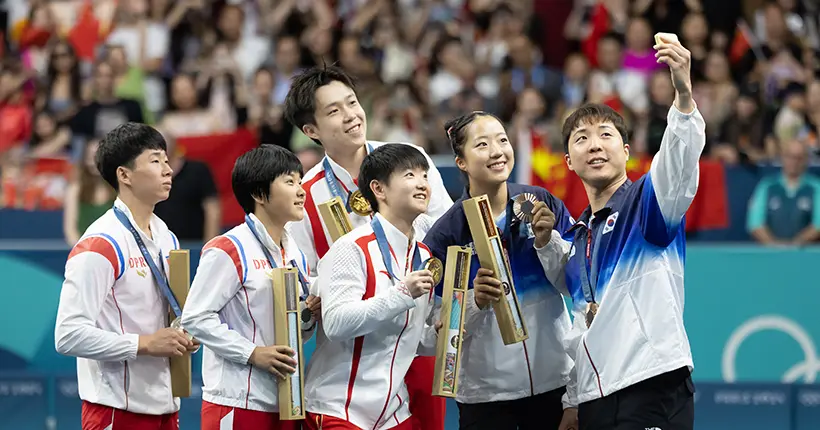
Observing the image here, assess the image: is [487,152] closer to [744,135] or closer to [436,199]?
[436,199]

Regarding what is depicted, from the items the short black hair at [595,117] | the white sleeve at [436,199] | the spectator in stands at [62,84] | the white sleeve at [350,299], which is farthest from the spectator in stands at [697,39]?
the white sleeve at [350,299]

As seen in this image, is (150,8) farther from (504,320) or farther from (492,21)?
(504,320)

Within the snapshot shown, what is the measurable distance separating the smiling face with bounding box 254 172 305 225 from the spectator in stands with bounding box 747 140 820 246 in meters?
5.79

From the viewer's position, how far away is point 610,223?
5012mm

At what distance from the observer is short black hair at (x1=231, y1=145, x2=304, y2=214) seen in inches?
208

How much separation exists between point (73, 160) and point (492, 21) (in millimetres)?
4923

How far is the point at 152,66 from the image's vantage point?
13.4m

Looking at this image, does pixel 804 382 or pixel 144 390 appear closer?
pixel 144 390

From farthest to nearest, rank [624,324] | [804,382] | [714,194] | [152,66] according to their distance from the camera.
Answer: [152,66] < [714,194] < [804,382] < [624,324]

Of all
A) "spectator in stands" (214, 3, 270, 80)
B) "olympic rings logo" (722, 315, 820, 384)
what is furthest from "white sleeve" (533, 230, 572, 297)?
"spectator in stands" (214, 3, 270, 80)

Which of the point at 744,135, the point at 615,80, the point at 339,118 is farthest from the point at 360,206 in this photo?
the point at 615,80

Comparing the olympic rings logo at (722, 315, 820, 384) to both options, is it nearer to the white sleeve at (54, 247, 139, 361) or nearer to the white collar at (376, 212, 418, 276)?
the white collar at (376, 212, 418, 276)

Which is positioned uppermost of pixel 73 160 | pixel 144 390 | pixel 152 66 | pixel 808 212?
pixel 152 66

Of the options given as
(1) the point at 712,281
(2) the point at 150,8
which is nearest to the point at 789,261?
(1) the point at 712,281
